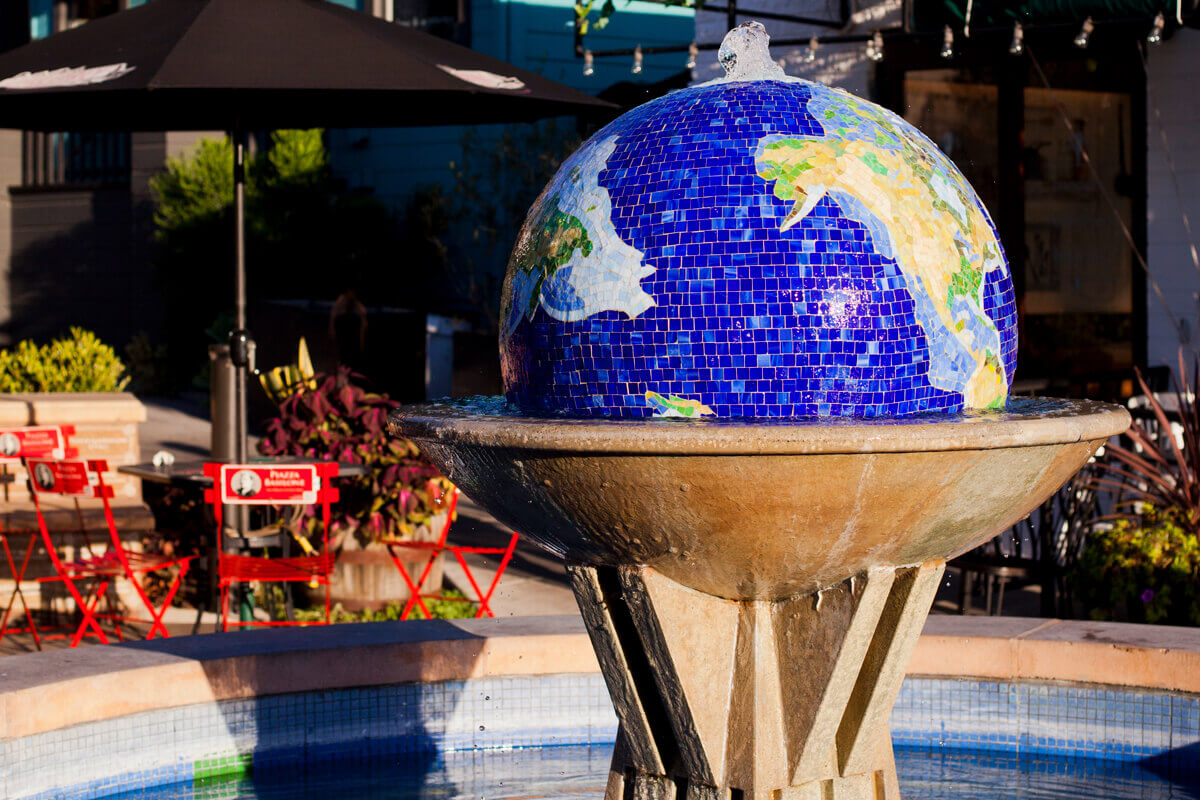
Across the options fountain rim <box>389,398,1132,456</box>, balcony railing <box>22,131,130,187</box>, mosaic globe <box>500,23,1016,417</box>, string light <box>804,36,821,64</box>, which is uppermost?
balcony railing <box>22,131,130,187</box>

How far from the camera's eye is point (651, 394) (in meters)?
3.11

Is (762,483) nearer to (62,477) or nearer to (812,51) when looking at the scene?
(62,477)

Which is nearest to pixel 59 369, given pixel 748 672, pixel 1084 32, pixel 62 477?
pixel 62 477

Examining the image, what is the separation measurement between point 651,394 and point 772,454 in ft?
1.09

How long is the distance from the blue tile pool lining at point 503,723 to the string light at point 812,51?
19.5 ft

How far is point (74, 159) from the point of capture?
22156mm

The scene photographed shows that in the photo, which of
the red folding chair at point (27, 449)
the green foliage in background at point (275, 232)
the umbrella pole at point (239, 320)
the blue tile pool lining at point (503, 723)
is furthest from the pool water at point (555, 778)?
the green foliage in background at point (275, 232)

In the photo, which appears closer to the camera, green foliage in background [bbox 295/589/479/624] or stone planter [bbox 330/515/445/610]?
green foliage in background [bbox 295/589/479/624]

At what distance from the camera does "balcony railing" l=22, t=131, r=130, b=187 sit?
71.7ft

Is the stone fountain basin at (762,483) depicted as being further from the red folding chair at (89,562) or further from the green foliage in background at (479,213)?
the green foliage in background at (479,213)

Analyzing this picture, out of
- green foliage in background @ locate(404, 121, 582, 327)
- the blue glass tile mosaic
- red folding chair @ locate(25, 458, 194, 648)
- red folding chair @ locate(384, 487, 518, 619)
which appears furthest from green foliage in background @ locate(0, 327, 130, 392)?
the blue glass tile mosaic

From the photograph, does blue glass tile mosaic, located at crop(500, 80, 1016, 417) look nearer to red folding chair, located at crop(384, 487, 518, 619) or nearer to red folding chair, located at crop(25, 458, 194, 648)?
red folding chair, located at crop(384, 487, 518, 619)

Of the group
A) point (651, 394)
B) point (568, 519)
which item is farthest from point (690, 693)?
point (651, 394)

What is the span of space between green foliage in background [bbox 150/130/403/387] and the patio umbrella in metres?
10.1
